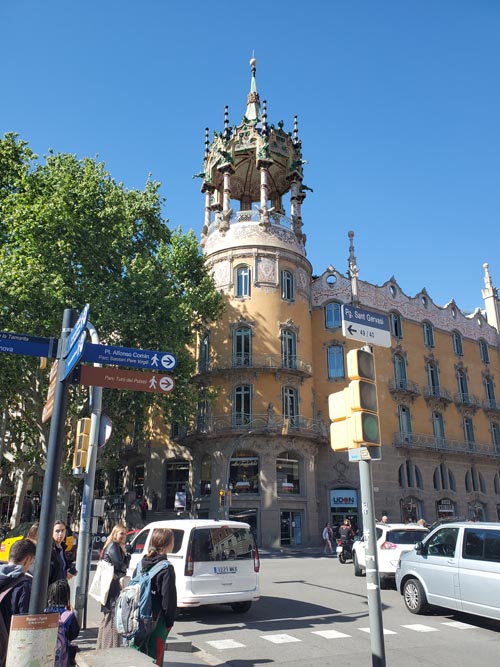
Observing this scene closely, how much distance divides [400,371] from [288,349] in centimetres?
1018

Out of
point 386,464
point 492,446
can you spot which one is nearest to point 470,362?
point 492,446

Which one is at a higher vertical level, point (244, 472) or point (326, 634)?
point (244, 472)

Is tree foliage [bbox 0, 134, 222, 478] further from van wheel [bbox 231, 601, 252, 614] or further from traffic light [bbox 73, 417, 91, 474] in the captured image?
van wheel [bbox 231, 601, 252, 614]

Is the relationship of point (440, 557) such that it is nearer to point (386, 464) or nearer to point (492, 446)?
point (386, 464)

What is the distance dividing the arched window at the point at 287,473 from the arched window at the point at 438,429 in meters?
12.7

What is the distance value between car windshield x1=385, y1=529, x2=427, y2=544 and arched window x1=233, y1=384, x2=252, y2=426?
57.4 ft

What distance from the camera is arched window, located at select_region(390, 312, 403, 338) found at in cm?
4080

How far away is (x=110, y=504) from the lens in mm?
39062

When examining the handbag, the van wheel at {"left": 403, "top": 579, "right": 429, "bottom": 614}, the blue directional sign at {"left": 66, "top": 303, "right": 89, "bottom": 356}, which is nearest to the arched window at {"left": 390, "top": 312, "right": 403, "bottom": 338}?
the van wheel at {"left": 403, "top": 579, "right": 429, "bottom": 614}

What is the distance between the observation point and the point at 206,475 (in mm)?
33375

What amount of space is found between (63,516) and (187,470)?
1279cm

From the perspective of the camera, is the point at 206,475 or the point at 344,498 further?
the point at 344,498

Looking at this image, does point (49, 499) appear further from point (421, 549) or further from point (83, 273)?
point (83, 273)

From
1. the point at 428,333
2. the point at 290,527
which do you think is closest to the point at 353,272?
the point at 428,333
